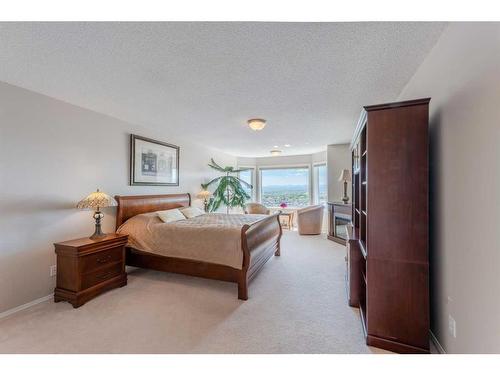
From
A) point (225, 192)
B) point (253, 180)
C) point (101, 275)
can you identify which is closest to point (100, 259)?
point (101, 275)

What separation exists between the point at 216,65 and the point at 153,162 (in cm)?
267

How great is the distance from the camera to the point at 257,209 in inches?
269

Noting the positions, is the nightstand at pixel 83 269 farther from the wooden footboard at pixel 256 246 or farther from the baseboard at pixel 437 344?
the baseboard at pixel 437 344

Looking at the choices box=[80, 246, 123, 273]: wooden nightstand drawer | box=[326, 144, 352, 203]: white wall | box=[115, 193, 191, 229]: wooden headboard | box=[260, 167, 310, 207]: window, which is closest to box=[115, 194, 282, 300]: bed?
box=[115, 193, 191, 229]: wooden headboard

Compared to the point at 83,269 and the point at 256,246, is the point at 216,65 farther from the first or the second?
the point at 83,269

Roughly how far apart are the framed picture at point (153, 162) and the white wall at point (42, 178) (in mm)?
338

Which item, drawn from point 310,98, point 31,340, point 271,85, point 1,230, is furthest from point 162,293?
point 310,98

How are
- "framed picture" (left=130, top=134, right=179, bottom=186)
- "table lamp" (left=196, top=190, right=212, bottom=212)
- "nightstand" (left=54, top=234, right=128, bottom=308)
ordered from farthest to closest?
1. "table lamp" (left=196, top=190, right=212, bottom=212)
2. "framed picture" (left=130, top=134, right=179, bottom=186)
3. "nightstand" (left=54, top=234, right=128, bottom=308)

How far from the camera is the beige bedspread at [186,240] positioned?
8.92ft

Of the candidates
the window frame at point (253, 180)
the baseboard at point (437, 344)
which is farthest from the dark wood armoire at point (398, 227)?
the window frame at point (253, 180)

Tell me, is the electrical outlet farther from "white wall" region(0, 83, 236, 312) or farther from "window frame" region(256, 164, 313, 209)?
"window frame" region(256, 164, 313, 209)

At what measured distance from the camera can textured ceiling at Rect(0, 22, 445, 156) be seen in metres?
1.53

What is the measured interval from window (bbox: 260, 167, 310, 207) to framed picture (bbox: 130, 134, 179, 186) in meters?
3.84
